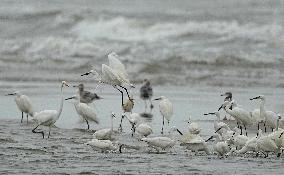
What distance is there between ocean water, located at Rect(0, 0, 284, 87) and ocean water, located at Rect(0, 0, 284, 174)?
0.04m

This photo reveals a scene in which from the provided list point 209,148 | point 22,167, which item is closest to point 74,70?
point 209,148

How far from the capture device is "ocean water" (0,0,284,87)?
76.7 ft

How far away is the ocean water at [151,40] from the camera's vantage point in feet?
76.7

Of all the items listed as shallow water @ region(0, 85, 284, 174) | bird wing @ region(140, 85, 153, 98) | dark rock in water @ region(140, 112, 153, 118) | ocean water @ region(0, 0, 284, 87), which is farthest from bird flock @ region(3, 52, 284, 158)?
ocean water @ region(0, 0, 284, 87)

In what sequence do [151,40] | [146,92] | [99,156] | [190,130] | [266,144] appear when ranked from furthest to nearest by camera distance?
[151,40]
[146,92]
[190,130]
[266,144]
[99,156]

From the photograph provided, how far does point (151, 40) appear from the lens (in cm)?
2992

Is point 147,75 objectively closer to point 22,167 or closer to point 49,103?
point 49,103

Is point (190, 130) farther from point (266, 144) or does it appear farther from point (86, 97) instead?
point (86, 97)

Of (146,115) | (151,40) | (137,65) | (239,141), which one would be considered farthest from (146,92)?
(151,40)

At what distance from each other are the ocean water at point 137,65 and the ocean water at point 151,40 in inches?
1.6

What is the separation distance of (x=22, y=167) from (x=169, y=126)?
4.92 m

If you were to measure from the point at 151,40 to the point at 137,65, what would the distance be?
17.0ft

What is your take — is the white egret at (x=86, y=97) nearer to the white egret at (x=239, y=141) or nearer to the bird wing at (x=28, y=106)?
the bird wing at (x=28, y=106)

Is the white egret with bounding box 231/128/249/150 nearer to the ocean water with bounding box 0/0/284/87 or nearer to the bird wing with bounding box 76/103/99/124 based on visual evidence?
the bird wing with bounding box 76/103/99/124
